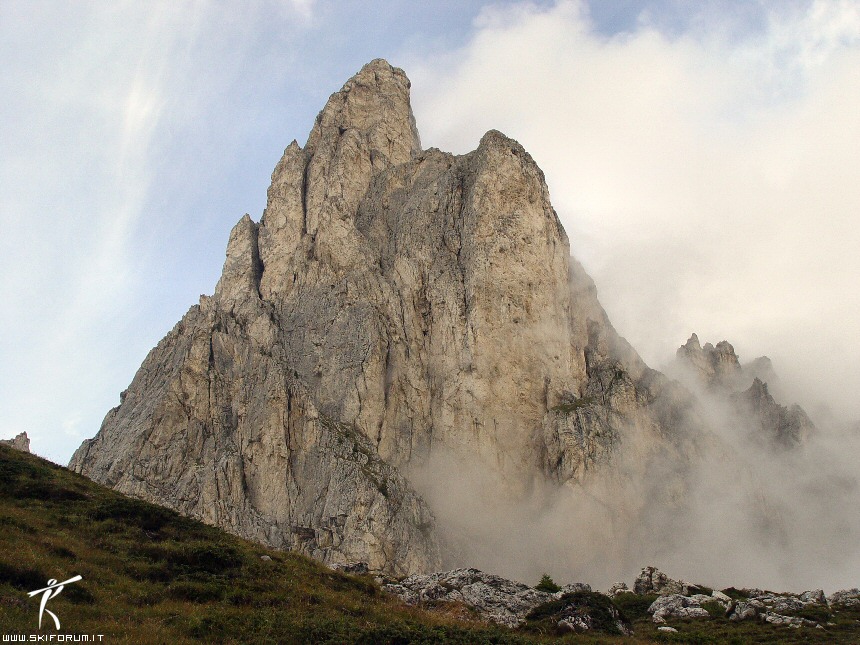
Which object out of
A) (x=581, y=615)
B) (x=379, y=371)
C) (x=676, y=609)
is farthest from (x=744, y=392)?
(x=581, y=615)

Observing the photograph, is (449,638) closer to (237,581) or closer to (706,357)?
(237,581)

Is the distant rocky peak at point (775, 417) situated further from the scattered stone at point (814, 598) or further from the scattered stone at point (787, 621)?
the scattered stone at point (787, 621)

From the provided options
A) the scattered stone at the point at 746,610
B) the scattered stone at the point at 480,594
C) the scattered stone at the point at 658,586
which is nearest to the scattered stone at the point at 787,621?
the scattered stone at the point at 746,610

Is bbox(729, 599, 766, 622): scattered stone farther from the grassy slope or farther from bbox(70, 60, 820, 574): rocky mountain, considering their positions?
bbox(70, 60, 820, 574): rocky mountain

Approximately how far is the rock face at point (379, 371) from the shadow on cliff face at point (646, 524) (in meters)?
3.16

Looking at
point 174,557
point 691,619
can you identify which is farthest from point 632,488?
point 174,557

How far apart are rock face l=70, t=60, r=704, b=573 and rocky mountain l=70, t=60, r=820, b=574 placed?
290mm

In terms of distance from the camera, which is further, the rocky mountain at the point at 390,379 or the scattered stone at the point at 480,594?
the rocky mountain at the point at 390,379

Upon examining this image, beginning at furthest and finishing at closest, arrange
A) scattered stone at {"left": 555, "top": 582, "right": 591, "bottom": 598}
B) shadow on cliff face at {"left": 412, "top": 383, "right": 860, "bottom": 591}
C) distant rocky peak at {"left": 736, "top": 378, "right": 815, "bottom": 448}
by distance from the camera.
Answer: distant rocky peak at {"left": 736, "top": 378, "right": 815, "bottom": 448}, shadow on cliff face at {"left": 412, "top": 383, "right": 860, "bottom": 591}, scattered stone at {"left": 555, "top": 582, "right": 591, "bottom": 598}

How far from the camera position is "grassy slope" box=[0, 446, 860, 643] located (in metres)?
22.3

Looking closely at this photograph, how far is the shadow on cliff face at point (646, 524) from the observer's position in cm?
9519

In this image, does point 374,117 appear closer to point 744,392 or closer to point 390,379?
point 390,379

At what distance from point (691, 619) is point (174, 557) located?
30357mm

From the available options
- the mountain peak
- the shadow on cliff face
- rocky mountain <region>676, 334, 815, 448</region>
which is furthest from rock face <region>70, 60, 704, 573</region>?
rocky mountain <region>676, 334, 815, 448</region>
